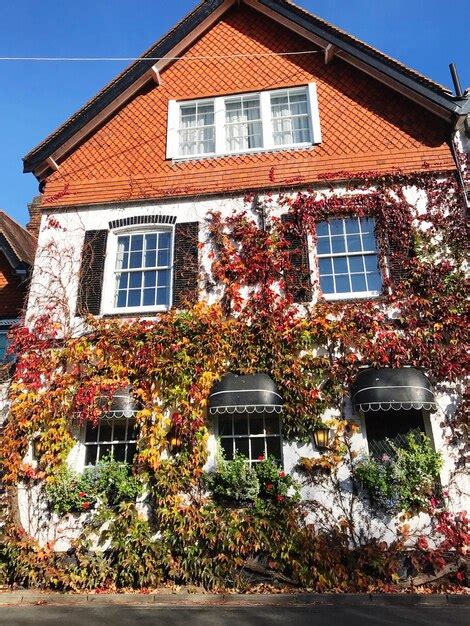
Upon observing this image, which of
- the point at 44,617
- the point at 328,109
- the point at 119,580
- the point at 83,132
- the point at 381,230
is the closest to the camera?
the point at 44,617

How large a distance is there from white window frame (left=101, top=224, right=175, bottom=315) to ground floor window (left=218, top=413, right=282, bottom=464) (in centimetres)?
278

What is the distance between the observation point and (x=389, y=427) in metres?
8.45

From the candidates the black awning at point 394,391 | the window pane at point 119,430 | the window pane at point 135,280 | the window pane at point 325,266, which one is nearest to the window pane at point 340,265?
the window pane at point 325,266

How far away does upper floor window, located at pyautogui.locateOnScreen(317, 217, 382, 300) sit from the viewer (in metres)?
9.55

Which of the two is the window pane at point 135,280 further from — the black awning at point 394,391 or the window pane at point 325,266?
the black awning at point 394,391

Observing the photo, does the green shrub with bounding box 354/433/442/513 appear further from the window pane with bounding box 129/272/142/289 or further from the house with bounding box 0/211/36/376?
the house with bounding box 0/211/36/376

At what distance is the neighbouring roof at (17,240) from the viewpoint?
1265cm

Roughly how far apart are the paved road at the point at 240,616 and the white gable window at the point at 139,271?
539cm

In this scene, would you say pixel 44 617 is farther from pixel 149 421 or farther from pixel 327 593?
pixel 327 593

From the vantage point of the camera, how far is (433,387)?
27.7ft

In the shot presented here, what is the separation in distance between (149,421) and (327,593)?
13.4 ft

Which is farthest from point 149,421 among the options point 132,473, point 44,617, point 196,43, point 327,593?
point 196,43

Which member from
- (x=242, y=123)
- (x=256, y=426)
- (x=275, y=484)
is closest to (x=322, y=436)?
(x=275, y=484)

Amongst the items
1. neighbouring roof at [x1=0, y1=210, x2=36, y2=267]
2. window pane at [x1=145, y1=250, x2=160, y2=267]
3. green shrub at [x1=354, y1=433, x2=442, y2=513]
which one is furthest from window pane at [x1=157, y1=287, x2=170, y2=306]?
green shrub at [x1=354, y1=433, x2=442, y2=513]
